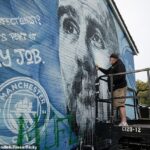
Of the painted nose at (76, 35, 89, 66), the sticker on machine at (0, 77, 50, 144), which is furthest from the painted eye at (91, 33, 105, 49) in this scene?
the sticker on machine at (0, 77, 50, 144)

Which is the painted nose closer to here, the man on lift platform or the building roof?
the man on lift platform

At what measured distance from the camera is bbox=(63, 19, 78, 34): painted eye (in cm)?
1013

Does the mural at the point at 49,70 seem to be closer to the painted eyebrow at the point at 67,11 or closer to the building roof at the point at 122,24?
the painted eyebrow at the point at 67,11

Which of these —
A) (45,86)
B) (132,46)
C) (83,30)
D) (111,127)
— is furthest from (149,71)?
(132,46)

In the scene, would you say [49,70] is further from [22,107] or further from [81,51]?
[81,51]

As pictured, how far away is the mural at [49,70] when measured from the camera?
7.61 metres

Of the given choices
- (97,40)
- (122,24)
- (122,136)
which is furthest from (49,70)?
(122,24)

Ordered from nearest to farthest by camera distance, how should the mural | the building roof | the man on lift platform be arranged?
the mural < the man on lift platform < the building roof

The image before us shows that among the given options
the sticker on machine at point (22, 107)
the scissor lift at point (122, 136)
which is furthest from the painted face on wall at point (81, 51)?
the scissor lift at point (122, 136)

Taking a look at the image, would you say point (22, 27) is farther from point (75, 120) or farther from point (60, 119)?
point (75, 120)

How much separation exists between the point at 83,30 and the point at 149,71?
4.28 m

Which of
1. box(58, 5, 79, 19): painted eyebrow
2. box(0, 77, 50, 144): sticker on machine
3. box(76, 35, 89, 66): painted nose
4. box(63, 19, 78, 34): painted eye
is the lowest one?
box(0, 77, 50, 144): sticker on machine

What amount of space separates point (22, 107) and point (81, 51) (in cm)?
401

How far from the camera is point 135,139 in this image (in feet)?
23.8
